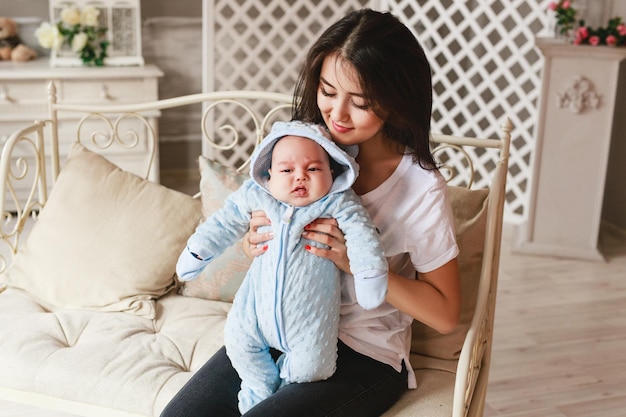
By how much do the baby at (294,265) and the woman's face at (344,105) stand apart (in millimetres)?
39

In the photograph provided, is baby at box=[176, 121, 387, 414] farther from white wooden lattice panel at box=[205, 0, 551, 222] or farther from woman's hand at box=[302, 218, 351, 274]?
white wooden lattice panel at box=[205, 0, 551, 222]

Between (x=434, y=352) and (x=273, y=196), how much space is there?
1.96 ft

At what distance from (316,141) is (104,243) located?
0.87 m

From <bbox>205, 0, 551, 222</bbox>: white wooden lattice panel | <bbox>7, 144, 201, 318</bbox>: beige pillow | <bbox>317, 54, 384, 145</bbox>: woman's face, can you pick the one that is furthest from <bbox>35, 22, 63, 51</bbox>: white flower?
<bbox>317, 54, 384, 145</bbox>: woman's face

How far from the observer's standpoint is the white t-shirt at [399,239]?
148 cm

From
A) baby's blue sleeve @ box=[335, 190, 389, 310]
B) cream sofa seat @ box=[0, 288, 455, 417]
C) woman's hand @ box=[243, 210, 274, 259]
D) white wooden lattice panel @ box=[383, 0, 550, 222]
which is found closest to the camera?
baby's blue sleeve @ box=[335, 190, 389, 310]

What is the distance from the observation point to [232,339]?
58.4 inches

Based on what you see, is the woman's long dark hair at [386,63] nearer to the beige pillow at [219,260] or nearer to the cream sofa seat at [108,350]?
the beige pillow at [219,260]

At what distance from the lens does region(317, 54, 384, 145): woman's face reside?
1.42 metres

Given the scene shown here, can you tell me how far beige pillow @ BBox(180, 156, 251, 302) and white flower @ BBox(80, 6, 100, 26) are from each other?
7.06 feet

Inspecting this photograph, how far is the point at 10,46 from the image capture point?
13.3 ft

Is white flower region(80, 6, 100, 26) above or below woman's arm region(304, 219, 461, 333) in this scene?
above

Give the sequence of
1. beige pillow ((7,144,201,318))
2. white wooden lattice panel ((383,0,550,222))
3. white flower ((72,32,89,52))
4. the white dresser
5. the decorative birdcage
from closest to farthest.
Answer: beige pillow ((7,144,201,318)) → the white dresser → white flower ((72,32,89,52)) → the decorative birdcage → white wooden lattice panel ((383,0,550,222))

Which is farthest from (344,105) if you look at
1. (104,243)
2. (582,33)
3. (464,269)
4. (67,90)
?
(67,90)
